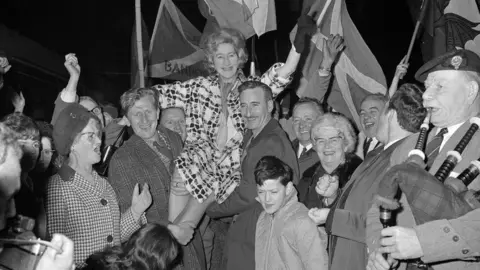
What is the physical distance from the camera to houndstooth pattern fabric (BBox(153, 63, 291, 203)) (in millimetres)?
4828

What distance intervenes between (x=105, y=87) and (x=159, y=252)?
15.3m

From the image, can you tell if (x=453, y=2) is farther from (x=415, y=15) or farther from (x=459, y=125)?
(x=459, y=125)

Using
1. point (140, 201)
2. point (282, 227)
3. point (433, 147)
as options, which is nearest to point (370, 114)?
point (282, 227)

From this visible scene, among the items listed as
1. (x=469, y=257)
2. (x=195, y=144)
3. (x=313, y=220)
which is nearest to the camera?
(x=469, y=257)

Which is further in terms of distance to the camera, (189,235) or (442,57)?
(189,235)

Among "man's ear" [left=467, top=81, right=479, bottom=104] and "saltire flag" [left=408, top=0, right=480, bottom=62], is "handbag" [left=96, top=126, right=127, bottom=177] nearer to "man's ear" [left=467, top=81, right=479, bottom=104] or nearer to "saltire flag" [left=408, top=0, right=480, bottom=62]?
"man's ear" [left=467, top=81, right=479, bottom=104]

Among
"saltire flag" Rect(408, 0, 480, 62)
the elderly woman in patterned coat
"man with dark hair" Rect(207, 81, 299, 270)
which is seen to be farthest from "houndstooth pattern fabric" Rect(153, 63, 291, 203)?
"saltire flag" Rect(408, 0, 480, 62)

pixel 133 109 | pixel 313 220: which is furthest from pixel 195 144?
pixel 313 220

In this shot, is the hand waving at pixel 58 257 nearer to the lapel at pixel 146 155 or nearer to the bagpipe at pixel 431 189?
the bagpipe at pixel 431 189

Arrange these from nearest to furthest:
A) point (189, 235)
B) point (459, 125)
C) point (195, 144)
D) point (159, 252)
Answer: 1. point (459, 125)
2. point (159, 252)
3. point (189, 235)
4. point (195, 144)

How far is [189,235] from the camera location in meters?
4.70

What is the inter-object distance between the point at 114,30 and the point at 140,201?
15.3m

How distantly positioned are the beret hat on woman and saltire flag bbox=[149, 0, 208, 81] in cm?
366

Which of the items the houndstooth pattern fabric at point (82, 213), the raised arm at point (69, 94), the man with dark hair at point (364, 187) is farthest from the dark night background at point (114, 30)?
the man with dark hair at point (364, 187)
